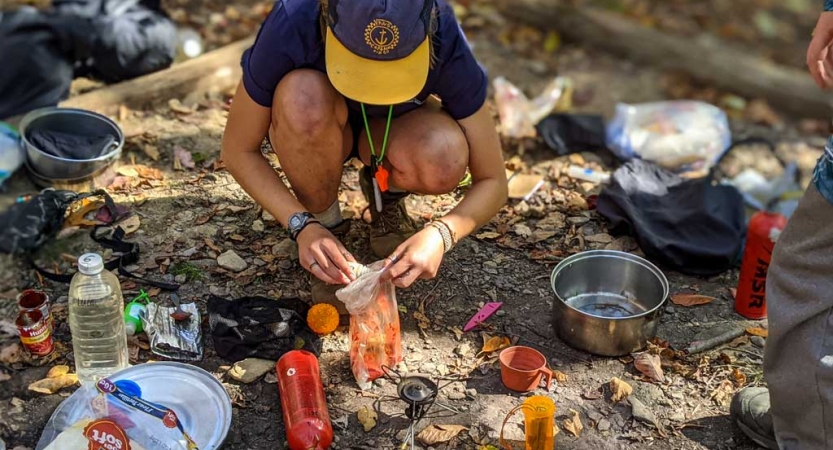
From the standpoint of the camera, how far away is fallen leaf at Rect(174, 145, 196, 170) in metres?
4.36

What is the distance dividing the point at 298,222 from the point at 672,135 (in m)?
2.53

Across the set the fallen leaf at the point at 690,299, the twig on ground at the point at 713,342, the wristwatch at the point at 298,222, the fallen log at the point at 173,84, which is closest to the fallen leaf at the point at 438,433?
the wristwatch at the point at 298,222

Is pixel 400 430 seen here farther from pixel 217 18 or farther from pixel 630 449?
pixel 217 18

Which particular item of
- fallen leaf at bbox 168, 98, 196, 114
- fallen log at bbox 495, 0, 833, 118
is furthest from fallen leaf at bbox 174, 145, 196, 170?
fallen log at bbox 495, 0, 833, 118

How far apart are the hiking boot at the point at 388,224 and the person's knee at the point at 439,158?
34cm

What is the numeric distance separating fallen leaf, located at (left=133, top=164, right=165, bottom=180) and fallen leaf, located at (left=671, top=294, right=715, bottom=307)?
96.4 inches

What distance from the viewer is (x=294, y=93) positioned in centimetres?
310

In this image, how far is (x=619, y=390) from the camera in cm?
Result: 315

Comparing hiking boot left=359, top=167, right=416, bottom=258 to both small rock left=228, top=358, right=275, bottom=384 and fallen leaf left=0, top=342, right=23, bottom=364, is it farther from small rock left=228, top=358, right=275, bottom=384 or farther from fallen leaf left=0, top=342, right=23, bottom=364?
fallen leaf left=0, top=342, right=23, bottom=364

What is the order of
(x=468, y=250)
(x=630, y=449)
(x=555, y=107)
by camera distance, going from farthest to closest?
(x=555, y=107), (x=468, y=250), (x=630, y=449)

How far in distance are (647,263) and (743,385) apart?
1.91ft

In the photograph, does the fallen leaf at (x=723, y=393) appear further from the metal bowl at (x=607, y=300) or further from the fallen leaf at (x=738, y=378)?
the metal bowl at (x=607, y=300)

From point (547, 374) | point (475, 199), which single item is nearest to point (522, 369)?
point (547, 374)

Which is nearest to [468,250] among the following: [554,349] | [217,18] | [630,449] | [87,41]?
[554,349]
